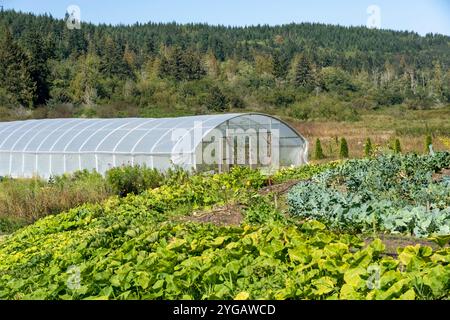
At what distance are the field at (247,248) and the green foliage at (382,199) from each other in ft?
0.06

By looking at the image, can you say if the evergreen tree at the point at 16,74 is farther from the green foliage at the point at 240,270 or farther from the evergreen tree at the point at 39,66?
the green foliage at the point at 240,270

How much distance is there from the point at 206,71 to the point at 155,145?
178 ft

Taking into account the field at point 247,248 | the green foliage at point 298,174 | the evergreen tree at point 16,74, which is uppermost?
the evergreen tree at point 16,74

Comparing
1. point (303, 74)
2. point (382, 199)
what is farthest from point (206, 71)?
point (382, 199)

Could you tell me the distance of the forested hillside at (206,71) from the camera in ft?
157

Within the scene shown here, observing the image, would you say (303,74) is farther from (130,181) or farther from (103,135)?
(130,181)

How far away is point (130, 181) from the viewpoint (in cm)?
1156

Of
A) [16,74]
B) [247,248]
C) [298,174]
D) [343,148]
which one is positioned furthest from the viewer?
[16,74]

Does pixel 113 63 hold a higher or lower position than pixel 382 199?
higher

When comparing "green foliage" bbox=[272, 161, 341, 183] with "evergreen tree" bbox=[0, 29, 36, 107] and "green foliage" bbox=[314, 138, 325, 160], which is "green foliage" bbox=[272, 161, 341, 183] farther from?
"evergreen tree" bbox=[0, 29, 36, 107]

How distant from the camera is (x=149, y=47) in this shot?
241 ft

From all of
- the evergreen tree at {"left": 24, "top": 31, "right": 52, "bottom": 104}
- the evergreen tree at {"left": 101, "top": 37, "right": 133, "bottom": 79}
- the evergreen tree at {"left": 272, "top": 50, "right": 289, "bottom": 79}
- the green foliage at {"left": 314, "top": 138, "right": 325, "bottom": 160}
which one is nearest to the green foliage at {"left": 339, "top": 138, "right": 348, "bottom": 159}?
the green foliage at {"left": 314, "top": 138, "right": 325, "bottom": 160}

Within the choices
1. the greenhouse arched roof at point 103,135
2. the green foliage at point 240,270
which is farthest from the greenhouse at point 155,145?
the green foliage at point 240,270
